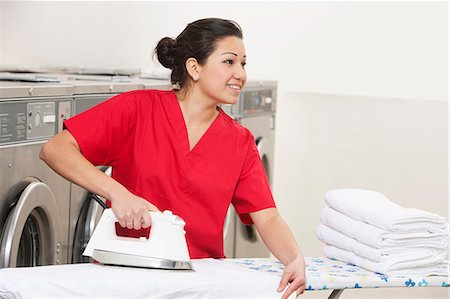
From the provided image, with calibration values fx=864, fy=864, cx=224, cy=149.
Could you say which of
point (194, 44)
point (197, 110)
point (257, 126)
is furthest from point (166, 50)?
point (257, 126)

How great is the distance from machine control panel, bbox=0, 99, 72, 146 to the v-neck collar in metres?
0.57

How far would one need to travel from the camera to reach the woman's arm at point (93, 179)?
1.86 meters

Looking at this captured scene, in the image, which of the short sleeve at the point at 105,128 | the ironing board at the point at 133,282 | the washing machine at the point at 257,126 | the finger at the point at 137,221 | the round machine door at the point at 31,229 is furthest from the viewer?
the washing machine at the point at 257,126

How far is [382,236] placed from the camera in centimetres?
241

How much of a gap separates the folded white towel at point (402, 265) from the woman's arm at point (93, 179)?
777mm

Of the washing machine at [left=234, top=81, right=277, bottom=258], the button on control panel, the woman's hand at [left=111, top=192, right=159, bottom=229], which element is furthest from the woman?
the washing machine at [left=234, top=81, right=277, bottom=258]

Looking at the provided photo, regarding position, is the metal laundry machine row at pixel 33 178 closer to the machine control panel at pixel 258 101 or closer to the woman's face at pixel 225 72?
the woman's face at pixel 225 72

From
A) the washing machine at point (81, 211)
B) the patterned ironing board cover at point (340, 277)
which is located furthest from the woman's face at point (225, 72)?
the washing machine at point (81, 211)

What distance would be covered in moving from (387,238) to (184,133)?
25.7 inches

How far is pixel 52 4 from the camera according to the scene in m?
4.75

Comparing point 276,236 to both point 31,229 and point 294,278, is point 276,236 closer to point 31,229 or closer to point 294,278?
point 294,278

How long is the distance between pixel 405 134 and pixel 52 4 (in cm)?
204

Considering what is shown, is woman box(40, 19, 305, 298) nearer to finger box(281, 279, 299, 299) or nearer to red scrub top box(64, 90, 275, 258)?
red scrub top box(64, 90, 275, 258)

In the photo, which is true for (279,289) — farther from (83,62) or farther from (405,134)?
(83,62)
